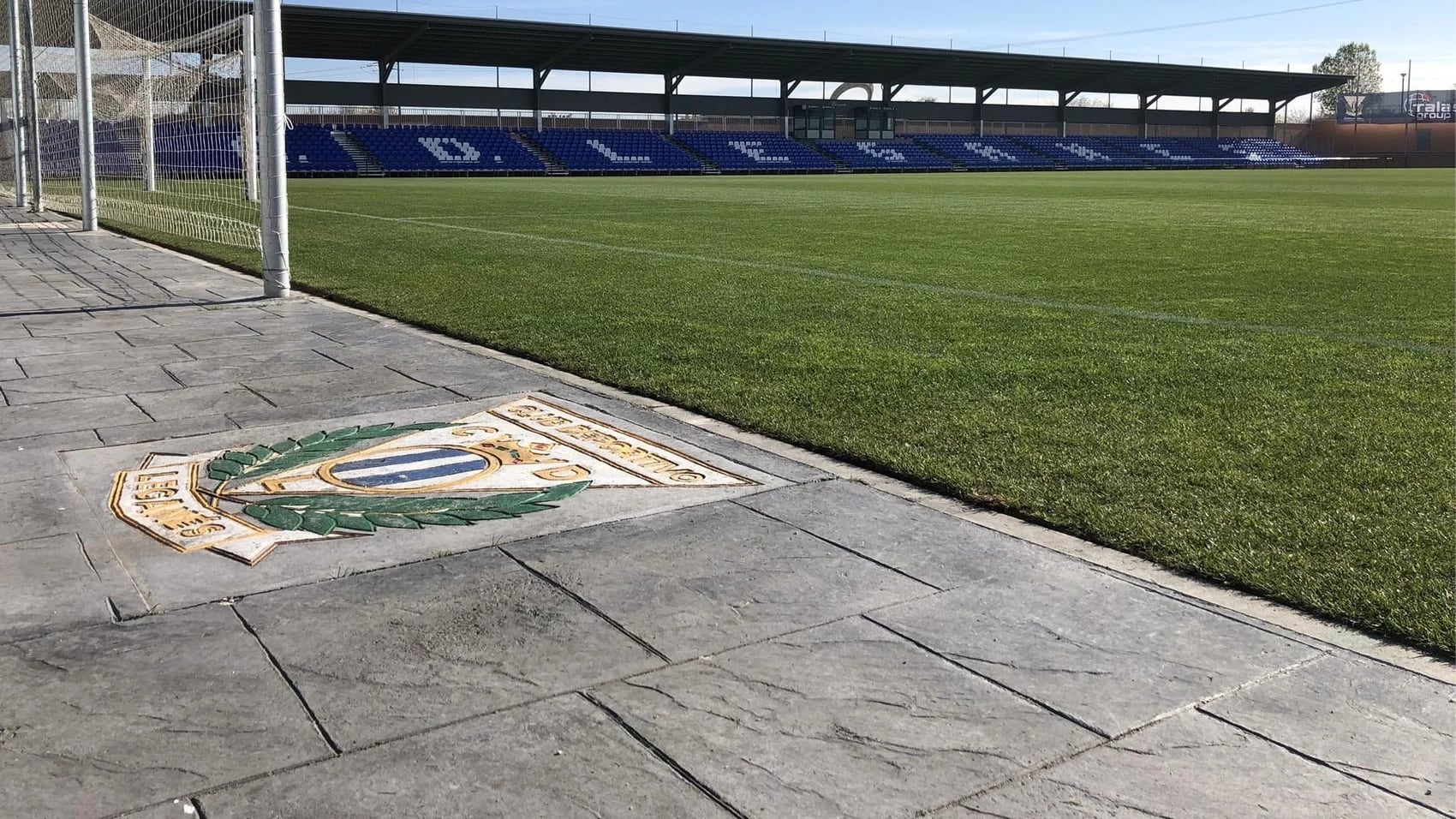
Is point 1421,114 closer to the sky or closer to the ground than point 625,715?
closer to the sky

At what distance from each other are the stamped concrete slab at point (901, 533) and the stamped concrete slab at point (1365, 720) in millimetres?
936

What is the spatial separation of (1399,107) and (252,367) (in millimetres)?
103309

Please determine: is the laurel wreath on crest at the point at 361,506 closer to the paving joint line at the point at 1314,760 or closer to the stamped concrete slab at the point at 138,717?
the stamped concrete slab at the point at 138,717

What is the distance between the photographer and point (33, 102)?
21547 millimetres

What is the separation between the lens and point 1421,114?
90.1 metres

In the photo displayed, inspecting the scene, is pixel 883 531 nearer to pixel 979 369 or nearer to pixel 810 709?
pixel 810 709

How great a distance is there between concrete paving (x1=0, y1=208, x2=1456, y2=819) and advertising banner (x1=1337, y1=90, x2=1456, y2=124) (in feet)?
336

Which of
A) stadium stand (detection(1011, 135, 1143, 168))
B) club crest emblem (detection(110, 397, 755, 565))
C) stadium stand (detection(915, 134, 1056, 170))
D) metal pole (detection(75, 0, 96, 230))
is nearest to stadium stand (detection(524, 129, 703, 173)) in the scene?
stadium stand (detection(915, 134, 1056, 170))

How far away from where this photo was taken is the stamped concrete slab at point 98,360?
6918 mm

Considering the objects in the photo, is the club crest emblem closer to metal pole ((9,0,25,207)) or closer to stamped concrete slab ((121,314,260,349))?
stamped concrete slab ((121,314,260,349))

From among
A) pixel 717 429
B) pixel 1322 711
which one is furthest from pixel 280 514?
pixel 1322 711

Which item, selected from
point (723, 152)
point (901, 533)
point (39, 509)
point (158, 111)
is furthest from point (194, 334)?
point (723, 152)

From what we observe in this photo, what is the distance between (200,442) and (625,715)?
3271 millimetres

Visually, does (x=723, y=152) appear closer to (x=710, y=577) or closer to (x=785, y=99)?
(x=785, y=99)
